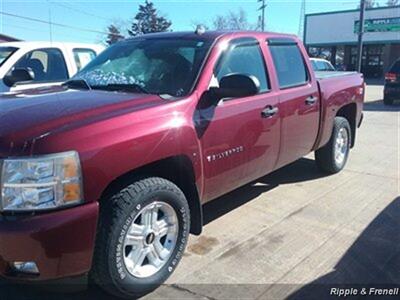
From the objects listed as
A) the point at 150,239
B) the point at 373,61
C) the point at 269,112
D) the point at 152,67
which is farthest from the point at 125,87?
the point at 373,61

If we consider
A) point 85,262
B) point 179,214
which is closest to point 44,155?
point 85,262

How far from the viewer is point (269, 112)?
14.5 feet

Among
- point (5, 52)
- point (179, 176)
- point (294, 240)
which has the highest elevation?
point (5, 52)

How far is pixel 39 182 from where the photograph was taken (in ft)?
8.74

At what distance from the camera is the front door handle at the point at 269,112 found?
4.36 meters

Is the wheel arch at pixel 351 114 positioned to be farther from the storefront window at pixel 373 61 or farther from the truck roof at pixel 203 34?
the storefront window at pixel 373 61

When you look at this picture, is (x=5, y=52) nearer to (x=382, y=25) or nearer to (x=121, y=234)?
(x=121, y=234)

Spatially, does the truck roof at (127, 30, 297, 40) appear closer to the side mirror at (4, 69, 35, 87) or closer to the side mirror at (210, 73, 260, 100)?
the side mirror at (210, 73, 260, 100)

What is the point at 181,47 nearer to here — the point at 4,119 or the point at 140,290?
the point at 4,119

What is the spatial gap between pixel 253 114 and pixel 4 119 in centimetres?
212

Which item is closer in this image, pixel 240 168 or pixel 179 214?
pixel 179 214

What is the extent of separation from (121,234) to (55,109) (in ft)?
3.14

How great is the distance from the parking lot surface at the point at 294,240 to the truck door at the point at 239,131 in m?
0.51

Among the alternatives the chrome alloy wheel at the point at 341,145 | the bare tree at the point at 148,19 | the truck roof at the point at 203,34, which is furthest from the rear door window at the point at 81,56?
the bare tree at the point at 148,19
